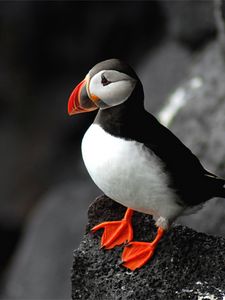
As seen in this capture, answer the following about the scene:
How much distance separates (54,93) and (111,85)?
5975 mm

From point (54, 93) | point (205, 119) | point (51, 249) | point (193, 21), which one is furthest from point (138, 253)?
point (54, 93)

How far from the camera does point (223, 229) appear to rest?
563 cm

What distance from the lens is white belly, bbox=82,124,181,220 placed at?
3.48 meters

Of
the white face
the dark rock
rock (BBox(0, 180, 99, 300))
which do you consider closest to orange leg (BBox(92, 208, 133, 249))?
the white face

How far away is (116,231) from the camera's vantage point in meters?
3.82

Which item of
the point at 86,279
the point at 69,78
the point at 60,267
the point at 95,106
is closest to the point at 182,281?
the point at 86,279

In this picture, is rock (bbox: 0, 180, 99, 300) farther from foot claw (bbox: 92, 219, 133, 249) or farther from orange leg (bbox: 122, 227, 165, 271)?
orange leg (bbox: 122, 227, 165, 271)

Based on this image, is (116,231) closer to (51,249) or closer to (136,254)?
(136,254)

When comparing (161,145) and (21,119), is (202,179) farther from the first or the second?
(21,119)

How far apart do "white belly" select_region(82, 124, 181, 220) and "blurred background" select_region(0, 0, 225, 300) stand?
421 centimetres

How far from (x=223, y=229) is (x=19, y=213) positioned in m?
4.18

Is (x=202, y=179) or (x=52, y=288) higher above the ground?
(x=202, y=179)

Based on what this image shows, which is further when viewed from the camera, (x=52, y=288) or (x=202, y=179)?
(x=52, y=288)

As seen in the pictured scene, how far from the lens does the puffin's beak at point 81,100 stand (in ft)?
11.4
